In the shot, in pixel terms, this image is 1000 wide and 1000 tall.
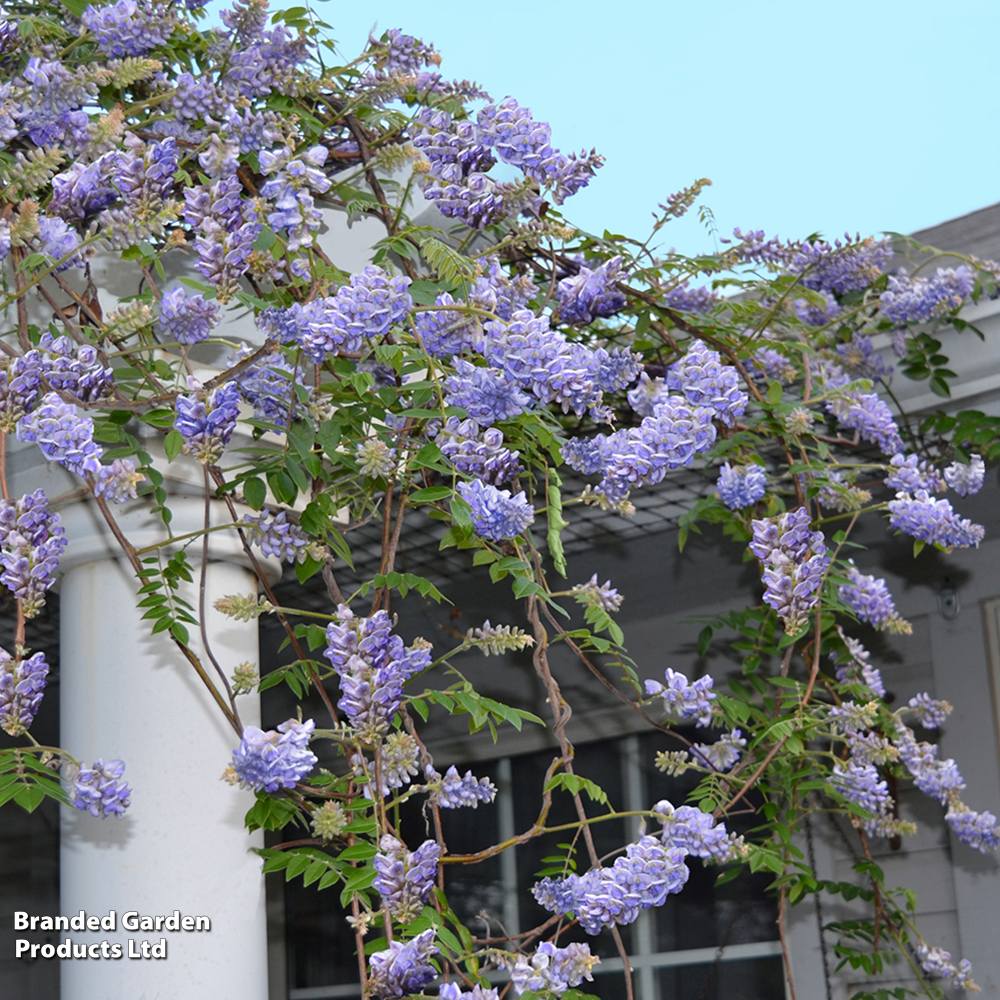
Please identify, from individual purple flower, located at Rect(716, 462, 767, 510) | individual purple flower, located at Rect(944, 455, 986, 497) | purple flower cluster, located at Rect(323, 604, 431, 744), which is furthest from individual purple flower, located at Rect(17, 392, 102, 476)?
individual purple flower, located at Rect(944, 455, 986, 497)

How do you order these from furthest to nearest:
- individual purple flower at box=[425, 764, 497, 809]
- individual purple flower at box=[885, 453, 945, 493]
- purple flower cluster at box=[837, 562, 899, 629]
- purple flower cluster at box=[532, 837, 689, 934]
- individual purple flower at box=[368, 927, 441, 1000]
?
purple flower cluster at box=[837, 562, 899, 629], individual purple flower at box=[885, 453, 945, 493], individual purple flower at box=[425, 764, 497, 809], purple flower cluster at box=[532, 837, 689, 934], individual purple flower at box=[368, 927, 441, 1000]

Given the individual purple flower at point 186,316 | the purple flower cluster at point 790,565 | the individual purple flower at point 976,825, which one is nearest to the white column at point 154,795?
the individual purple flower at point 186,316

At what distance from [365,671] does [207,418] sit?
370 mm

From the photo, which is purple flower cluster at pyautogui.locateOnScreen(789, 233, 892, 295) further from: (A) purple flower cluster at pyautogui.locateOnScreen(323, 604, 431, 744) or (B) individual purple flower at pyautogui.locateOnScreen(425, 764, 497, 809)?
(A) purple flower cluster at pyautogui.locateOnScreen(323, 604, 431, 744)

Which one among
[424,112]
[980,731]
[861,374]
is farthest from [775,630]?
[424,112]

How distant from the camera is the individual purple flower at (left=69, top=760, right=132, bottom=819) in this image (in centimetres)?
141

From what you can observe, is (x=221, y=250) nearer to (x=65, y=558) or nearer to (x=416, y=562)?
(x=65, y=558)

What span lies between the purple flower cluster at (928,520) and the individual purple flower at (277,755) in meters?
1.25

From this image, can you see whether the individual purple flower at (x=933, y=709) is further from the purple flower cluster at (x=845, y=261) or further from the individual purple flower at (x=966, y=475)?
the purple flower cluster at (x=845, y=261)

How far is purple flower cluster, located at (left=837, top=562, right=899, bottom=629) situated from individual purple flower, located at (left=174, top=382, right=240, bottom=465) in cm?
143

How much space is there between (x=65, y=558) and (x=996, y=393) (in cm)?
202

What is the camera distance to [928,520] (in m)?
2.04

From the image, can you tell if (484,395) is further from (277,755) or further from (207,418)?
(277,755)

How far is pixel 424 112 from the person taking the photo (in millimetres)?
1868
